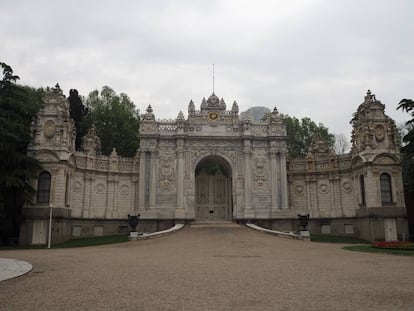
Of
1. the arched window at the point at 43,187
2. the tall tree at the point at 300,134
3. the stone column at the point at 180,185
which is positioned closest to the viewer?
the arched window at the point at 43,187

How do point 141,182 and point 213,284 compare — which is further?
point 141,182

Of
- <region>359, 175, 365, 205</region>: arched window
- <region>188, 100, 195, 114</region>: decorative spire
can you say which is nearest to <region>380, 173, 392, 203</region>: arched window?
<region>359, 175, 365, 205</region>: arched window

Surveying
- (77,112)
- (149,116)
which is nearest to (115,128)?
(77,112)

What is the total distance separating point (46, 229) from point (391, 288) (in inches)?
1091

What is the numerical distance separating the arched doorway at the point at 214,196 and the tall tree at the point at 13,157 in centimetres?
1680

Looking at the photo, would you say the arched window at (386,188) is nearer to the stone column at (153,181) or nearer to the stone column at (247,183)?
the stone column at (247,183)

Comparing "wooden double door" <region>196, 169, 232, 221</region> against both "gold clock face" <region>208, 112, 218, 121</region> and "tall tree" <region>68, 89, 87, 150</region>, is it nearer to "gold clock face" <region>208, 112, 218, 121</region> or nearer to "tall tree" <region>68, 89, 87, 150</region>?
"gold clock face" <region>208, 112, 218, 121</region>

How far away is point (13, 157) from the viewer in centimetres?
2945

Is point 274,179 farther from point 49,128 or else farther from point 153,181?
point 49,128

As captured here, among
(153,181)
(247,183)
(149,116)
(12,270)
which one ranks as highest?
(149,116)

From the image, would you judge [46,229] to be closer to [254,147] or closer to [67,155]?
[67,155]

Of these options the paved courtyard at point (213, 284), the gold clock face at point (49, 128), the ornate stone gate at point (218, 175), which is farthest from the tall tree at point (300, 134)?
the paved courtyard at point (213, 284)

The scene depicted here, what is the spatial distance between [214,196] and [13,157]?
20.4 metres

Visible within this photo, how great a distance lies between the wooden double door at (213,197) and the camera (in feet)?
136
